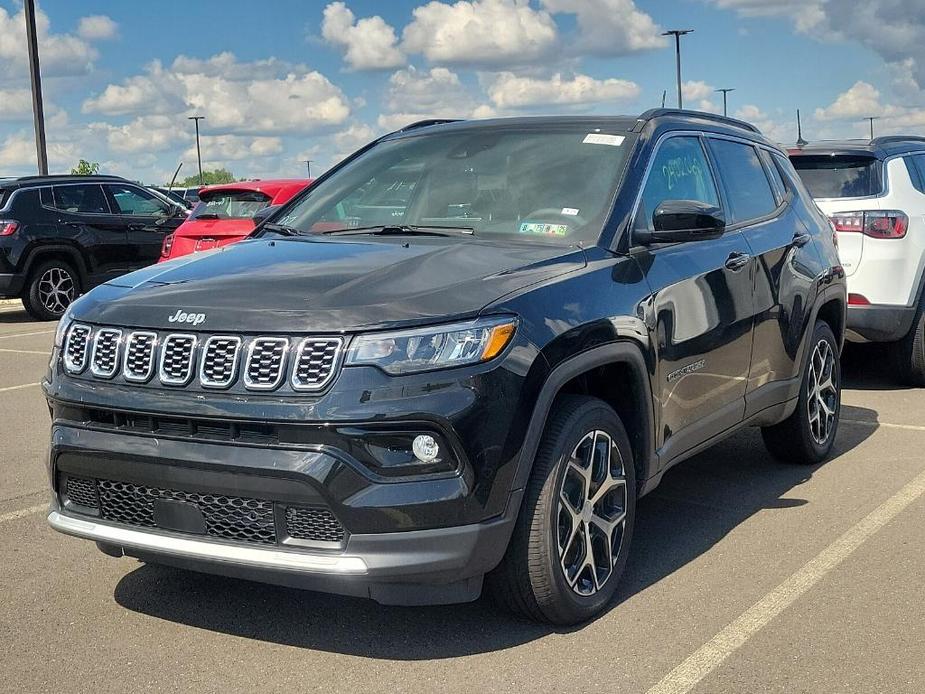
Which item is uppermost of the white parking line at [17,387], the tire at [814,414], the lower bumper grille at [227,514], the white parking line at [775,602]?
the lower bumper grille at [227,514]

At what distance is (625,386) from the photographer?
439 centimetres

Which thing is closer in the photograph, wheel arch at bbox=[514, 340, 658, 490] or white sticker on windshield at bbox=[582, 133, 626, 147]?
wheel arch at bbox=[514, 340, 658, 490]

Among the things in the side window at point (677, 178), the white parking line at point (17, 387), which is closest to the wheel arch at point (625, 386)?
the side window at point (677, 178)

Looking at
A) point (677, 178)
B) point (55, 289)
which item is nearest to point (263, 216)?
Result: point (677, 178)

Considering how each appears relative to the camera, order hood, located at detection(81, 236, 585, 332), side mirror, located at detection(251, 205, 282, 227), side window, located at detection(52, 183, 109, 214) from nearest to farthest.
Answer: hood, located at detection(81, 236, 585, 332) → side mirror, located at detection(251, 205, 282, 227) → side window, located at detection(52, 183, 109, 214)

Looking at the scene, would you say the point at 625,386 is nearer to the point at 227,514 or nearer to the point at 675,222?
the point at 675,222

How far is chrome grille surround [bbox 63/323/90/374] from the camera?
3900 mm

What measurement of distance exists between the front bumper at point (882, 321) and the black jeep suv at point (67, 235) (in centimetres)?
1022

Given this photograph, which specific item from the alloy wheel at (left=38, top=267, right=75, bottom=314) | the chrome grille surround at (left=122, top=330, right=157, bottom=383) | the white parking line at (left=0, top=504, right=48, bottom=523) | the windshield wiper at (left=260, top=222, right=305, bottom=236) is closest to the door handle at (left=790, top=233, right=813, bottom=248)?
the windshield wiper at (left=260, top=222, right=305, bottom=236)

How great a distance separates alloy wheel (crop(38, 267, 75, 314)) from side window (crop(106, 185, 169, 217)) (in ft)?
A: 3.89

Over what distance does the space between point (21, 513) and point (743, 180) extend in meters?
3.78

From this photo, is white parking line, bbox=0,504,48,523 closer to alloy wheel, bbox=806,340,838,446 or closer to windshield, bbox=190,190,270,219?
alloy wheel, bbox=806,340,838,446

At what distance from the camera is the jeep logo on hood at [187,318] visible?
3666 mm

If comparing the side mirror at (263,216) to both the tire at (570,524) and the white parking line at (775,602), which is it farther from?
the white parking line at (775,602)
